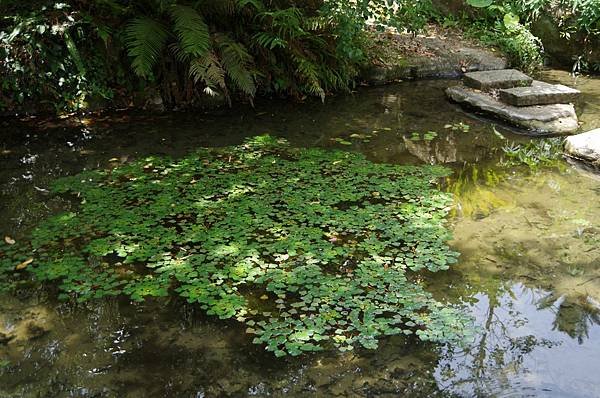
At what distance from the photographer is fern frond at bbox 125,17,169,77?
6.57 meters

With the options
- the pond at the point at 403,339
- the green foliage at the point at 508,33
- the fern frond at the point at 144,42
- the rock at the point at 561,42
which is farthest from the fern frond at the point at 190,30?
the rock at the point at 561,42

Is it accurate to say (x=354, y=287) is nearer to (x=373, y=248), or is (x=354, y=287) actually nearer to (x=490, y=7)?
(x=373, y=248)

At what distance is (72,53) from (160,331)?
449 cm

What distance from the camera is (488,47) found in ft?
31.2

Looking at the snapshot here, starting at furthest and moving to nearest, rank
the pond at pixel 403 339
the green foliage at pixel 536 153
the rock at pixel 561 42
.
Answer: the rock at pixel 561 42 < the green foliage at pixel 536 153 < the pond at pixel 403 339

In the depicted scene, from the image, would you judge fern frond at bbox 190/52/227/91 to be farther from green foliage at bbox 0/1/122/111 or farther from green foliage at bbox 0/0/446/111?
green foliage at bbox 0/1/122/111

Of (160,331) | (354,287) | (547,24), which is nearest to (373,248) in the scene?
(354,287)

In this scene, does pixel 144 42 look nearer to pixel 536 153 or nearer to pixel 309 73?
pixel 309 73

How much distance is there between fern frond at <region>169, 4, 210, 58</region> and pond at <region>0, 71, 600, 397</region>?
53.9 inches

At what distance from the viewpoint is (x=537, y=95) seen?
23.5 feet

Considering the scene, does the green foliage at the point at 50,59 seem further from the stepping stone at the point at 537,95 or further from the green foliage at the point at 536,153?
the stepping stone at the point at 537,95

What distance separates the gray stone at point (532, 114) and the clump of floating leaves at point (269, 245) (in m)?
2.03

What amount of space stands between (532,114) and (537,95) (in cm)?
43

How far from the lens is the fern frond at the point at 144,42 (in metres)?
6.57
